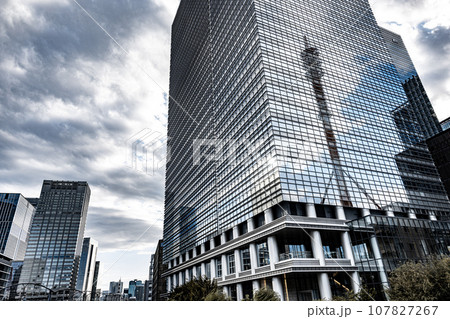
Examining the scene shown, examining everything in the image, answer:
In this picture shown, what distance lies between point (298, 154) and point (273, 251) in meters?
15.6

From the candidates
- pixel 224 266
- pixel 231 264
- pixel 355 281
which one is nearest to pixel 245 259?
pixel 231 264

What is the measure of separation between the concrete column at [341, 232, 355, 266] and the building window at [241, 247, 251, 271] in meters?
16.6

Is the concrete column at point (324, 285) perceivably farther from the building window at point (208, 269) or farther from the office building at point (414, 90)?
the office building at point (414, 90)

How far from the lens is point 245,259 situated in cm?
5228

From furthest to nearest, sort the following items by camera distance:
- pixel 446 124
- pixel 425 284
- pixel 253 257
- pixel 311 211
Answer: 1. pixel 446 124
2. pixel 253 257
3. pixel 311 211
4. pixel 425 284

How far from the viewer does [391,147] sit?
2292 inches

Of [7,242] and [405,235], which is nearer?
[405,235]

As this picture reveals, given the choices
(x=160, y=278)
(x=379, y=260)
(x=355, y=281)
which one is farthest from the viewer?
(x=160, y=278)

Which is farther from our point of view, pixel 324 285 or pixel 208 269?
pixel 208 269

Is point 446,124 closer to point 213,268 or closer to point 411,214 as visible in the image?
point 411,214
